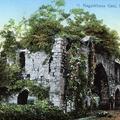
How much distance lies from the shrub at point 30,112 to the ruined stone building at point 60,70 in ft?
3.78

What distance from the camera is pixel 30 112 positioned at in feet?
51.9

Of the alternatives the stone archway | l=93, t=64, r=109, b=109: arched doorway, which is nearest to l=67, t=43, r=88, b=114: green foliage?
the stone archway

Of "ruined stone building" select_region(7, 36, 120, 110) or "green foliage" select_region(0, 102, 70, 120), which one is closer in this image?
"green foliage" select_region(0, 102, 70, 120)

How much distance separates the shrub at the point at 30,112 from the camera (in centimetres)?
1456

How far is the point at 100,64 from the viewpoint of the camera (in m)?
25.3

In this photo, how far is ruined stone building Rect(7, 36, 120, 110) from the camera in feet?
61.4

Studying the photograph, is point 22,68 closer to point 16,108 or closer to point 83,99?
point 83,99

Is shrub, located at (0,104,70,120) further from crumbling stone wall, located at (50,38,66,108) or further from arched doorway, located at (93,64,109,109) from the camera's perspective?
arched doorway, located at (93,64,109,109)

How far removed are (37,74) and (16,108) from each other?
759cm

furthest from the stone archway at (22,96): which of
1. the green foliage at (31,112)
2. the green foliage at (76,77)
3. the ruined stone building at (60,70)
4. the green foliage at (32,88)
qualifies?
the green foliage at (31,112)

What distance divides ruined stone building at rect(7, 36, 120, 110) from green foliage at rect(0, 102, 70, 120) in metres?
1.12

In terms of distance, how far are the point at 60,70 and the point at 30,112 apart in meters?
3.44

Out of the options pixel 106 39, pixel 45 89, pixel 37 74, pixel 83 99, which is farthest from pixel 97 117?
pixel 106 39

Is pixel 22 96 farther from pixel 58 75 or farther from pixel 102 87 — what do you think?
pixel 102 87
